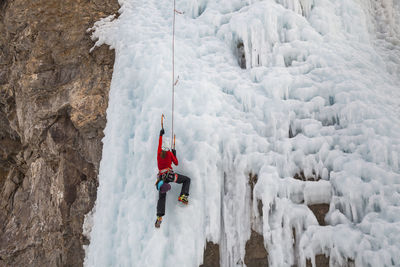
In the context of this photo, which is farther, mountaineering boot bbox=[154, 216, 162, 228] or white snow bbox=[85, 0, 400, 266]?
mountaineering boot bbox=[154, 216, 162, 228]

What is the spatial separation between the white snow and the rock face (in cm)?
75

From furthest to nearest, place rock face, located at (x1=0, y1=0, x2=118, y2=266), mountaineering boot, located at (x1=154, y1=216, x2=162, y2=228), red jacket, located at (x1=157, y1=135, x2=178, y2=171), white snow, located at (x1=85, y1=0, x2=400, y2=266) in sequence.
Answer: rock face, located at (x1=0, y1=0, x2=118, y2=266) → red jacket, located at (x1=157, y1=135, x2=178, y2=171) → mountaineering boot, located at (x1=154, y1=216, x2=162, y2=228) → white snow, located at (x1=85, y1=0, x2=400, y2=266)

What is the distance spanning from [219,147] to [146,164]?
1.32m

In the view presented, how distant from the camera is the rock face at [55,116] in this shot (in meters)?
7.00

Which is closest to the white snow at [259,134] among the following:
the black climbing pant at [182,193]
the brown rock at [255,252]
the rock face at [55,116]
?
the brown rock at [255,252]

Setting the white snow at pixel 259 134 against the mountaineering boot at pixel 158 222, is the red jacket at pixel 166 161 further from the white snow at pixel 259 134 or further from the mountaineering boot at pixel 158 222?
the mountaineering boot at pixel 158 222

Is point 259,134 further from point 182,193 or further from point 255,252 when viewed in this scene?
point 255,252

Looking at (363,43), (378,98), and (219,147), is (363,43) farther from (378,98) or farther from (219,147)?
(219,147)

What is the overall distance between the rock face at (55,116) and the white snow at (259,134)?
2.46 feet

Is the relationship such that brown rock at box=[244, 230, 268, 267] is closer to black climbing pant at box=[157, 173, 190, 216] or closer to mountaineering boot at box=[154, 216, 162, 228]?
black climbing pant at box=[157, 173, 190, 216]

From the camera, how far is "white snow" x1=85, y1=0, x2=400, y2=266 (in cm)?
448

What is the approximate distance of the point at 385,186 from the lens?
4324 mm

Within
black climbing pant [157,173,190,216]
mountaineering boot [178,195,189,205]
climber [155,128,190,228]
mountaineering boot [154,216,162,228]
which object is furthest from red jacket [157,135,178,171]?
mountaineering boot [154,216,162,228]

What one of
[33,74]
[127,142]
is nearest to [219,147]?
[127,142]
